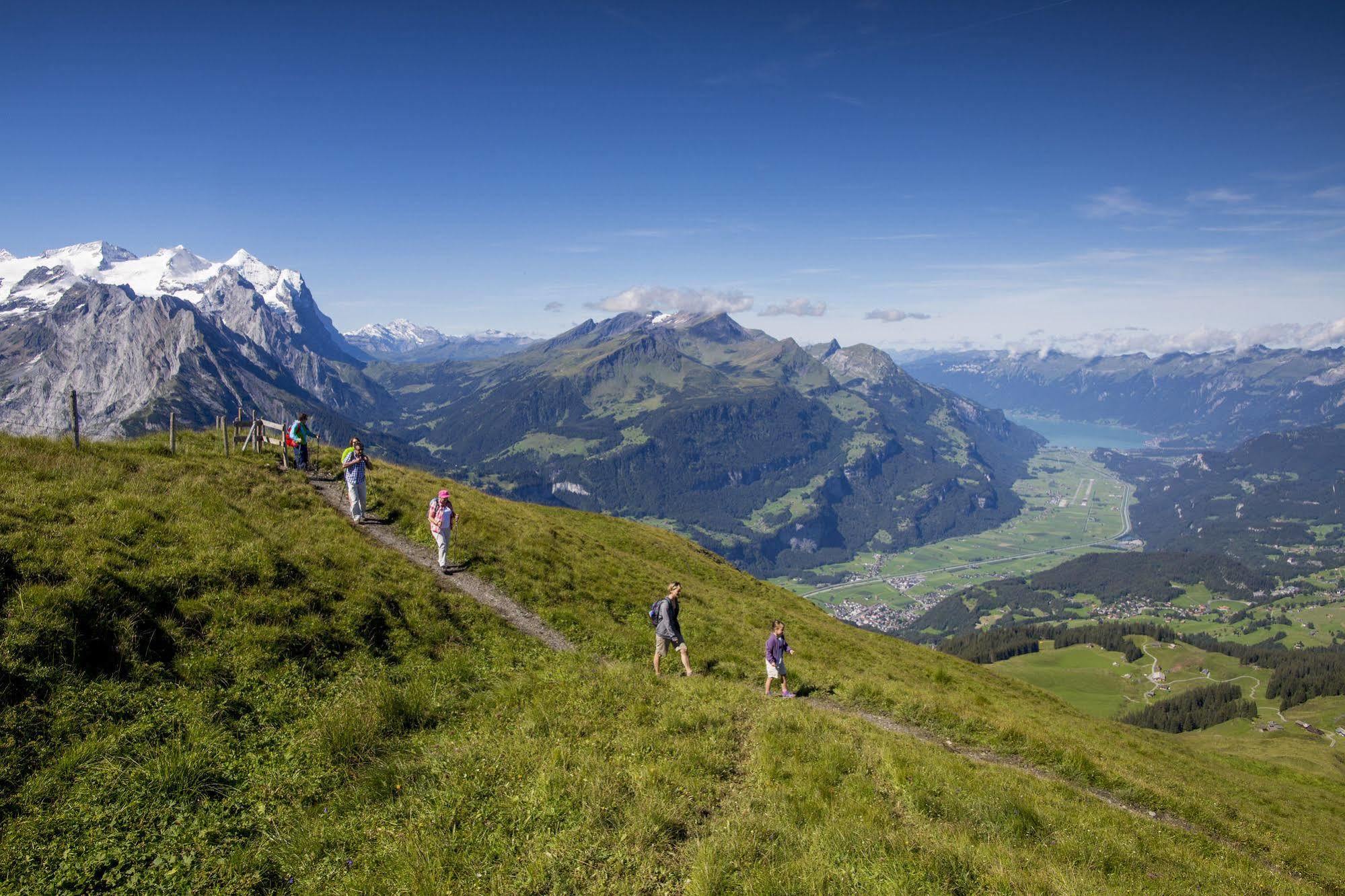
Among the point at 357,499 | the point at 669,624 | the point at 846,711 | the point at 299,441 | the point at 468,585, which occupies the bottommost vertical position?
the point at 846,711

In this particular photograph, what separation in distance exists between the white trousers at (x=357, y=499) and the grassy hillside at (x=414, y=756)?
2266 mm

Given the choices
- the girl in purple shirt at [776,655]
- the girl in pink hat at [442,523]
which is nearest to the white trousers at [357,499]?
the girl in pink hat at [442,523]

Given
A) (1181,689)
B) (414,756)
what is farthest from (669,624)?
(1181,689)

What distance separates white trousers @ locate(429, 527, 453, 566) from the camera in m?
23.0

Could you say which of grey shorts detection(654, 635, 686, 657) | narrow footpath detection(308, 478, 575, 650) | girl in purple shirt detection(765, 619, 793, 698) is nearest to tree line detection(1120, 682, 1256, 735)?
girl in purple shirt detection(765, 619, 793, 698)

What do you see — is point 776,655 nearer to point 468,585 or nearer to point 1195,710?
point 468,585

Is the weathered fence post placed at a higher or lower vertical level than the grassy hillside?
higher

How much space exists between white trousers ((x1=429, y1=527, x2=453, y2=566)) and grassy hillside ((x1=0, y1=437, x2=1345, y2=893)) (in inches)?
52.5

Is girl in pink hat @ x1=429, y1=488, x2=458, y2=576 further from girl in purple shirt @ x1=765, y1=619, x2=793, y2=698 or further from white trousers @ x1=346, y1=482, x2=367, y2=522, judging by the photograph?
girl in purple shirt @ x1=765, y1=619, x2=793, y2=698

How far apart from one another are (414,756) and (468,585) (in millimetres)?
12526

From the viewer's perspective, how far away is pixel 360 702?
1193cm

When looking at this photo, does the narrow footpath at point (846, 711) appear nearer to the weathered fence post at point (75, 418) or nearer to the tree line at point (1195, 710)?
the weathered fence post at point (75, 418)

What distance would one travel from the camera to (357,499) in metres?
25.3

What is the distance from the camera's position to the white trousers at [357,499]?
25.0 metres
